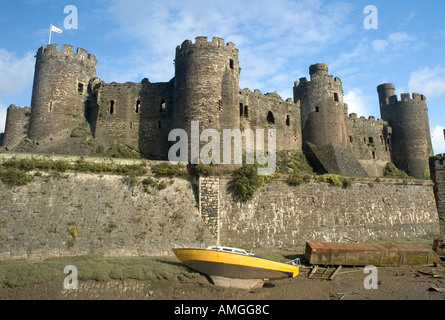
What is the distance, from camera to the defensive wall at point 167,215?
16.1 metres

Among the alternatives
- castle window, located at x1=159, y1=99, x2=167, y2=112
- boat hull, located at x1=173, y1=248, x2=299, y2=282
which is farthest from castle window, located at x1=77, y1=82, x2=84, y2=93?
boat hull, located at x1=173, y1=248, x2=299, y2=282

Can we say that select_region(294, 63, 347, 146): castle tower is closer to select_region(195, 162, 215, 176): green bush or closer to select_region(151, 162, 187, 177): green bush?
select_region(195, 162, 215, 176): green bush

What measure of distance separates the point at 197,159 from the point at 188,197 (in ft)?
7.41

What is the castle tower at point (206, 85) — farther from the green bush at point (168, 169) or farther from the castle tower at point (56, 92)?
the castle tower at point (56, 92)

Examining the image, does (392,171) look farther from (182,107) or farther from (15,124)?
(15,124)

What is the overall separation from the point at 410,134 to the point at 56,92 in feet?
115

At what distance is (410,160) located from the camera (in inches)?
1518

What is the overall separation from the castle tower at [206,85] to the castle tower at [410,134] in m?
23.6

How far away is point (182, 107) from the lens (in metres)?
23.8

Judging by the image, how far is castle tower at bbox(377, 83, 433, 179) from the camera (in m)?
38.4
